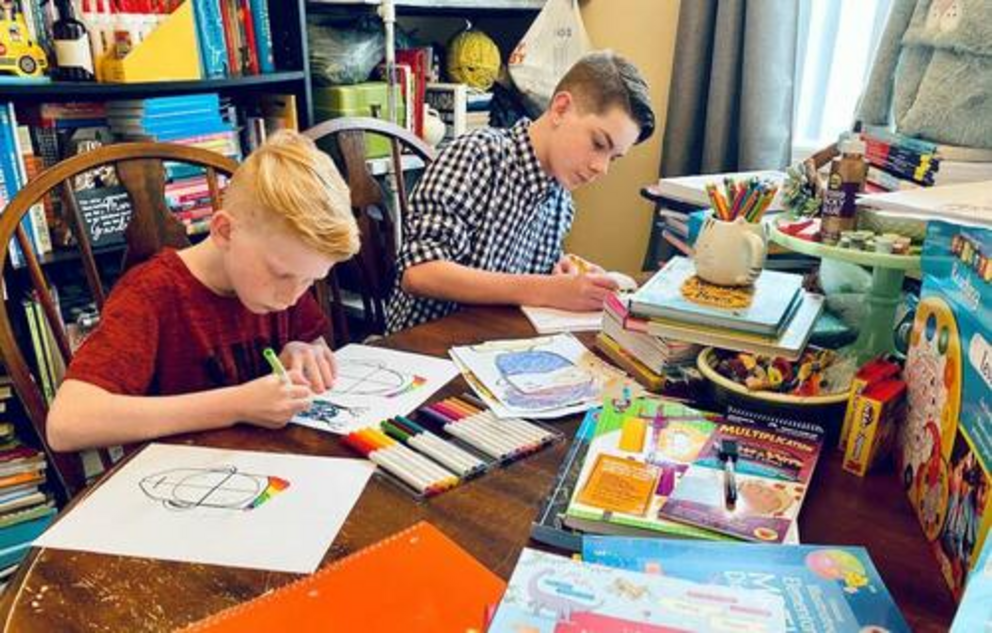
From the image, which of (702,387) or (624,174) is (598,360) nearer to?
(702,387)

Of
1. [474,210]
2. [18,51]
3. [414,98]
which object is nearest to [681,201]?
[474,210]

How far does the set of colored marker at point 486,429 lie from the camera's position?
80 cm

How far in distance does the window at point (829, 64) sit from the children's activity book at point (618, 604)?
186 cm

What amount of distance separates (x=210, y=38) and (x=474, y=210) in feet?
2.82

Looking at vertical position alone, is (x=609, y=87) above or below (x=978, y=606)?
above

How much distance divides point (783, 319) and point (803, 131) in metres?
1.51

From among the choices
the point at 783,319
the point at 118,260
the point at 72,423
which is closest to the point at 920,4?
the point at 783,319

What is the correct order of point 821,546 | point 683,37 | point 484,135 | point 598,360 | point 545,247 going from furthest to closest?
point 683,37 → point 545,247 → point 484,135 → point 598,360 → point 821,546

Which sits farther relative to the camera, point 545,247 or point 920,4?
point 545,247

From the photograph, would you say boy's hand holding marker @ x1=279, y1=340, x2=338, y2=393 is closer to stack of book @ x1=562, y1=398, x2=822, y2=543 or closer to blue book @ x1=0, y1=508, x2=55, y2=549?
stack of book @ x1=562, y1=398, x2=822, y2=543

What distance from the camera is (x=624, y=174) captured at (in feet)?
8.14

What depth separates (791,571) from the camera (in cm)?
59

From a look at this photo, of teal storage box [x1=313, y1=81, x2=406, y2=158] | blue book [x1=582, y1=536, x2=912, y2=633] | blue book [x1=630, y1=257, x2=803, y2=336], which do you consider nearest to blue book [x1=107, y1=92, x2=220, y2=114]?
teal storage box [x1=313, y1=81, x2=406, y2=158]

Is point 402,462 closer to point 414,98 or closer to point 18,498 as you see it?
point 18,498
